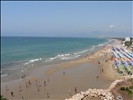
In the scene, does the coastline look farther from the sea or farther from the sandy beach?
the sea

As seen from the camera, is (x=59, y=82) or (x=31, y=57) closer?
(x=59, y=82)

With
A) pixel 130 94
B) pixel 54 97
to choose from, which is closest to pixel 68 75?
pixel 54 97

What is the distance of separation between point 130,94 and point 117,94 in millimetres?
1542

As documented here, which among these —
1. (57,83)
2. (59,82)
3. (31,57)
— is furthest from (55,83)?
(31,57)

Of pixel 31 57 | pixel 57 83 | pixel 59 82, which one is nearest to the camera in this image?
pixel 57 83

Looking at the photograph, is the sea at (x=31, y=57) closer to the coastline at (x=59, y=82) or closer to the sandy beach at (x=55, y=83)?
→ the coastline at (x=59, y=82)

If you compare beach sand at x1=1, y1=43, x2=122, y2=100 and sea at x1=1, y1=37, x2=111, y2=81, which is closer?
beach sand at x1=1, y1=43, x2=122, y2=100

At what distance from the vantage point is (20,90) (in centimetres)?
3725

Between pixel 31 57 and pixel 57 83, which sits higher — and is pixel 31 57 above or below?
above

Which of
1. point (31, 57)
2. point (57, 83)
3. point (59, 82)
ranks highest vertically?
point (31, 57)

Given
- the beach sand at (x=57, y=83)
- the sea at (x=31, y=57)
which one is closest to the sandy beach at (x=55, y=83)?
the beach sand at (x=57, y=83)

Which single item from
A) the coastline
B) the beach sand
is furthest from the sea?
the beach sand

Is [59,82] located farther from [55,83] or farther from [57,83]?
[55,83]

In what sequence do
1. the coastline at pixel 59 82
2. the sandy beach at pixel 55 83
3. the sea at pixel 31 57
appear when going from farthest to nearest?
the sea at pixel 31 57 → the coastline at pixel 59 82 → the sandy beach at pixel 55 83
